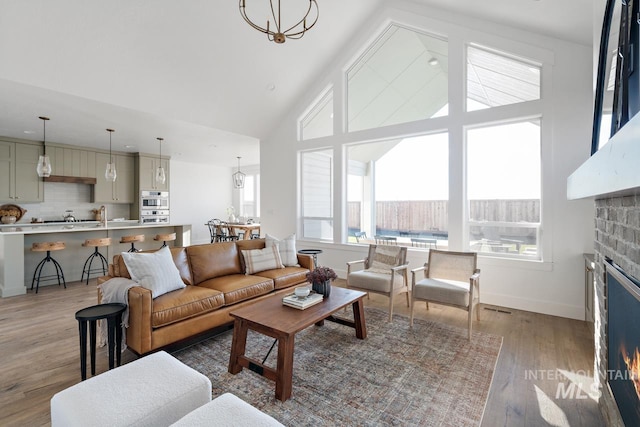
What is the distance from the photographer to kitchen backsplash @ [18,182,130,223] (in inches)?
261

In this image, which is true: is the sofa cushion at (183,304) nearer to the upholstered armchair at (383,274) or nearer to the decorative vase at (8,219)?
the upholstered armchair at (383,274)

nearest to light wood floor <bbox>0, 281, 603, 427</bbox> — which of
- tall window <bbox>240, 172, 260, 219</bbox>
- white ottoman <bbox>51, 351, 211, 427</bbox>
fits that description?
white ottoman <bbox>51, 351, 211, 427</bbox>

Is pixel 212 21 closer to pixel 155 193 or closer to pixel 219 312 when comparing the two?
pixel 219 312

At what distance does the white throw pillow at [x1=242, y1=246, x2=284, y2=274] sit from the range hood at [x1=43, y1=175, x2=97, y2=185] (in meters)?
5.57

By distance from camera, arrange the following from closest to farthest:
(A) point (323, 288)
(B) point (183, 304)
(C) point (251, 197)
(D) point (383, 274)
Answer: (B) point (183, 304) < (A) point (323, 288) < (D) point (383, 274) < (C) point (251, 197)

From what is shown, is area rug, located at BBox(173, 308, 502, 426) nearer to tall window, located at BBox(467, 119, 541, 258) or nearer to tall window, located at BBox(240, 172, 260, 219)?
tall window, located at BBox(467, 119, 541, 258)

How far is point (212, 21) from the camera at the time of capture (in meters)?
3.88

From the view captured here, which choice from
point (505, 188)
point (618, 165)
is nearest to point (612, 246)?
point (618, 165)

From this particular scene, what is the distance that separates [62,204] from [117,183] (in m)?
1.18

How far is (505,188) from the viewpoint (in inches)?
160

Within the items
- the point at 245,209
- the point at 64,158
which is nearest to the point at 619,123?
the point at 64,158

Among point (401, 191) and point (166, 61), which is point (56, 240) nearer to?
point (166, 61)

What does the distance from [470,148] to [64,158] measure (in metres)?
8.07

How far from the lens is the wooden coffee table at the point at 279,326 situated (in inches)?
82.7
